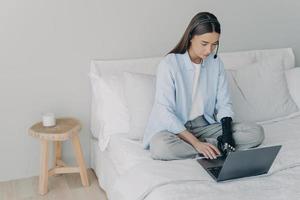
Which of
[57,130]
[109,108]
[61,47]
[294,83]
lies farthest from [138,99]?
[294,83]

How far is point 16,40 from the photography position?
8.03 feet

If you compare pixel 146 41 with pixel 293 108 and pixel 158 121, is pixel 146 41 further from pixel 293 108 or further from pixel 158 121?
pixel 293 108

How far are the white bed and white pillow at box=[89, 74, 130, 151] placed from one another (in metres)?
0.06

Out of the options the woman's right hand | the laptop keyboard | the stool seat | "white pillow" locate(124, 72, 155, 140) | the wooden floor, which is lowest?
the wooden floor

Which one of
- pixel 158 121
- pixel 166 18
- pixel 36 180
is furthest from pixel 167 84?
pixel 36 180

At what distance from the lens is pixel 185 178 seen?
66.5 inches

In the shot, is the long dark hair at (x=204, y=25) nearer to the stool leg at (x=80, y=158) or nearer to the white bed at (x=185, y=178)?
the white bed at (x=185, y=178)

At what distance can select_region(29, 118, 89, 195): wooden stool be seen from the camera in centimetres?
232

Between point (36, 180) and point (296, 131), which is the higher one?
point (296, 131)

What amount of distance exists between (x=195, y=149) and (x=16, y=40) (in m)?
1.26

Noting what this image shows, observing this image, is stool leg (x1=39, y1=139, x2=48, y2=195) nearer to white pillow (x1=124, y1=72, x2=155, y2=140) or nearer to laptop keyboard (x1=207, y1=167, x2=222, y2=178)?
white pillow (x1=124, y1=72, x2=155, y2=140)

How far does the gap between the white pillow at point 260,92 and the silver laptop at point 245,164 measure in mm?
754

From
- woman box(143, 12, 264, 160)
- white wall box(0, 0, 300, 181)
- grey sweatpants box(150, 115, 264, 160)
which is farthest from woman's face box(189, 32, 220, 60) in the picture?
white wall box(0, 0, 300, 181)

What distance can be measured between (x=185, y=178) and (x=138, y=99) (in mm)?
715
